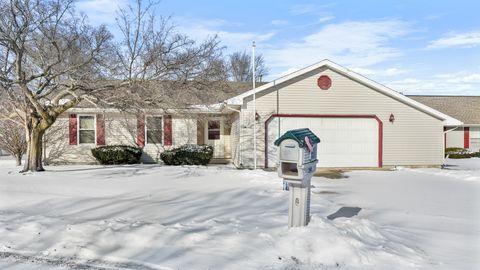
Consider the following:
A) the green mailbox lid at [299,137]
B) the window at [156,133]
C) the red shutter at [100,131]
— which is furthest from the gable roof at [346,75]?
the green mailbox lid at [299,137]

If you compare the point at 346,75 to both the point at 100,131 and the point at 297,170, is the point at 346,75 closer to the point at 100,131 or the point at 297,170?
the point at 100,131

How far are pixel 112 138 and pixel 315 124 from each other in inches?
368

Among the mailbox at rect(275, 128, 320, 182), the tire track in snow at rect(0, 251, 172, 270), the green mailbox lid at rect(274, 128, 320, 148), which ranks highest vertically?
the green mailbox lid at rect(274, 128, 320, 148)

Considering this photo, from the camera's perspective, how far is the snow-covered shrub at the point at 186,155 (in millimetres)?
17781

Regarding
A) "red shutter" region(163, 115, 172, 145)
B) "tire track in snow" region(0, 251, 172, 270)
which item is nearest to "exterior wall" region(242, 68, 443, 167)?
"red shutter" region(163, 115, 172, 145)

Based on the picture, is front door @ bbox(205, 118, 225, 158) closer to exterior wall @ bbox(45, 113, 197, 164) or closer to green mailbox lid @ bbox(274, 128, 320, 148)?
exterior wall @ bbox(45, 113, 197, 164)

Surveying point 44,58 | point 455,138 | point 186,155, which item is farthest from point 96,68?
point 455,138

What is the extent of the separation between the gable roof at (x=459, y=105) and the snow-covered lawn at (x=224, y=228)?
19833 millimetres

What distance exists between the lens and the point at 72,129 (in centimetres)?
1858

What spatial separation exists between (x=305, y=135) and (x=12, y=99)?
35.0 ft

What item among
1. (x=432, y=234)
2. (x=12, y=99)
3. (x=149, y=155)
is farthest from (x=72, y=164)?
(x=432, y=234)

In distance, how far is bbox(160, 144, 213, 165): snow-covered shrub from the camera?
1778 centimetres

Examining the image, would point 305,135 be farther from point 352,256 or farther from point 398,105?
point 398,105

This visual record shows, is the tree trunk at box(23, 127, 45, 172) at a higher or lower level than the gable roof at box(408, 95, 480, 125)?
lower
